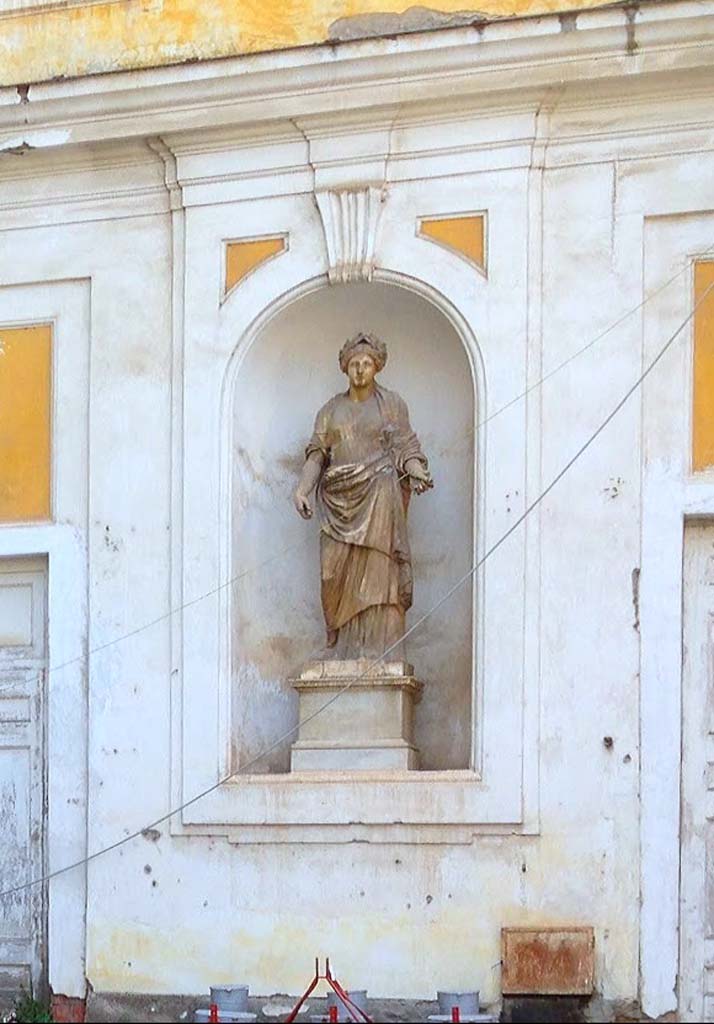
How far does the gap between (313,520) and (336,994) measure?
2.61 meters

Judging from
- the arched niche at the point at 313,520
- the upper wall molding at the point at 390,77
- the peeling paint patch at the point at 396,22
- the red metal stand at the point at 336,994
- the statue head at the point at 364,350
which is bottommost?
the red metal stand at the point at 336,994

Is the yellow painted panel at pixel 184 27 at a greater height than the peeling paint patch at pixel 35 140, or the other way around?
the yellow painted panel at pixel 184 27

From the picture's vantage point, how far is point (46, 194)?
1341 centimetres

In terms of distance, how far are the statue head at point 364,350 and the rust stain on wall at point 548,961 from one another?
9.81 feet

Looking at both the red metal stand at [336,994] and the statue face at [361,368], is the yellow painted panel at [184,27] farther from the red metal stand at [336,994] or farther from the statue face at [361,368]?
the red metal stand at [336,994]

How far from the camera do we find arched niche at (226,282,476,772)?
12773 millimetres

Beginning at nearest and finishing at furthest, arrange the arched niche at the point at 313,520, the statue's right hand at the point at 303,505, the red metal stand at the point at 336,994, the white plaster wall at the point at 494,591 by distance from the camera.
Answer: the red metal stand at the point at 336,994, the white plaster wall at the point at 494,591, the statue's right hand at the point at 303,505, the arched niche at the point at 313,520

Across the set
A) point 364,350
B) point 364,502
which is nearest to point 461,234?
point 364,350

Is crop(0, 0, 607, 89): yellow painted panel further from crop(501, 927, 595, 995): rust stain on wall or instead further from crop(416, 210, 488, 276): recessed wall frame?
crop(501, 927, 595, 995): rust stain on wall

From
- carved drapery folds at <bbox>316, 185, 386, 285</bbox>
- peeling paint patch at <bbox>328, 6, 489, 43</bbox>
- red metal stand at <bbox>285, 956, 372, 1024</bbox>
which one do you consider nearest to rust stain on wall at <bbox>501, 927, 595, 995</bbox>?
red metal stand at <bbox>285, 956, 372, 1024</bbox>

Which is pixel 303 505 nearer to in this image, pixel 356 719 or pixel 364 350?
pixel 364 350

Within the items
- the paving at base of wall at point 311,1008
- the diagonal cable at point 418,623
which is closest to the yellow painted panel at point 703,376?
the diagonal cable at point 418,623

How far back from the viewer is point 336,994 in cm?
1168

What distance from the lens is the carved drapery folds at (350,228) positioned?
12.6 metres
